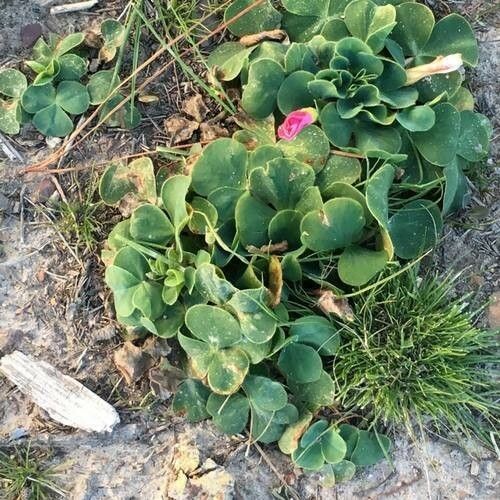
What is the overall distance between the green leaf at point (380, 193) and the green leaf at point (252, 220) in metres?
0.29

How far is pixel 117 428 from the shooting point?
2.05 meters

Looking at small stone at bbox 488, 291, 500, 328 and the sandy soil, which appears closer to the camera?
the sandy soil

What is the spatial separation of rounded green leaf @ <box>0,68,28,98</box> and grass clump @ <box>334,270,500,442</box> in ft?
3.86

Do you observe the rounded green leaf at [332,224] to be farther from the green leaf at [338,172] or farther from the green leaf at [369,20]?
the green leaf at [369,20]

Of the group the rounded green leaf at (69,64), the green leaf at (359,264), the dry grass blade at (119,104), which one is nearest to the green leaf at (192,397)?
the green leaf at (359,264)

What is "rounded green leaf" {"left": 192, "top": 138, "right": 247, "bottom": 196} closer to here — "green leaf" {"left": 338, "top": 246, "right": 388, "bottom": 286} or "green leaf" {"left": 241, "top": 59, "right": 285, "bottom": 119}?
"green leaf" {"left": 241, "top": 59, "right": 285, "bottom": 119}

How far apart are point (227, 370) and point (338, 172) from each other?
0.62 meters

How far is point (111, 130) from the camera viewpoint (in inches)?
86.0

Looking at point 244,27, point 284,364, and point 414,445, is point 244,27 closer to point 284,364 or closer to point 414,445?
point 284,364

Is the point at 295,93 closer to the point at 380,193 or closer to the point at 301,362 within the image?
the point at 380,193

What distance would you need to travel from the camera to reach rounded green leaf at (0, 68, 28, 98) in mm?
2111

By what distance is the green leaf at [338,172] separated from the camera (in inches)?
76.7

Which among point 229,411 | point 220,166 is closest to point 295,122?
point 220,166

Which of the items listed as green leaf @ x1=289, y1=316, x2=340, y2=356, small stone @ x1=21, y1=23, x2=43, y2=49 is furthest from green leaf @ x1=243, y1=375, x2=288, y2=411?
small stone @ x1=21, y1=23, x2=43, y2=49
